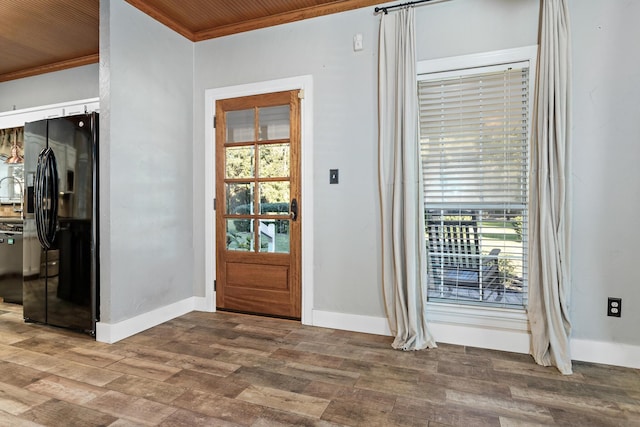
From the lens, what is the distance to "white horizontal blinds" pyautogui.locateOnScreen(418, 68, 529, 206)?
262 cm

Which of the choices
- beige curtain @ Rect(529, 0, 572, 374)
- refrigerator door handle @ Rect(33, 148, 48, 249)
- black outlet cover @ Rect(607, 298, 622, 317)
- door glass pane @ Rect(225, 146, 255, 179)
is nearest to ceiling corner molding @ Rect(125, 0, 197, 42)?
door glass pane @ Rect(225, 146, 255, 179)

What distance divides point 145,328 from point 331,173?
2.04m

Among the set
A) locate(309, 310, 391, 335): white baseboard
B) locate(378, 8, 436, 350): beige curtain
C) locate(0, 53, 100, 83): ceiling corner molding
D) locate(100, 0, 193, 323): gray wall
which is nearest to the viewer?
locate(378, 8, 436, 350): beige curtain

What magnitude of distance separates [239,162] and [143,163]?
32.7 inches

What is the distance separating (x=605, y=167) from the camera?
7.89ft

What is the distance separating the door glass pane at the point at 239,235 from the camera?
3.46 m

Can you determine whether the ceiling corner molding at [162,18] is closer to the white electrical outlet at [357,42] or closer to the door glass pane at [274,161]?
Result: the door glass pane at [274,161]

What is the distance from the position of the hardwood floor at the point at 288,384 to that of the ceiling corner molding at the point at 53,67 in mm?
3114

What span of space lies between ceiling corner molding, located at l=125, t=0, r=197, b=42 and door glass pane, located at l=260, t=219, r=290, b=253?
195cm

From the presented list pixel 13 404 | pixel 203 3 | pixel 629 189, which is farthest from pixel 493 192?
pixel 13 404

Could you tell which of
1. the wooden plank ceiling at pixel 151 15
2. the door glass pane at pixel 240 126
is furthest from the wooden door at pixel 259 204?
the wooden plank ceiling at pixel 151 15

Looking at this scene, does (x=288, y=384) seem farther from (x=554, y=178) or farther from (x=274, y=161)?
(x=554, y=178)

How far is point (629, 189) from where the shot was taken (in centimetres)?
236

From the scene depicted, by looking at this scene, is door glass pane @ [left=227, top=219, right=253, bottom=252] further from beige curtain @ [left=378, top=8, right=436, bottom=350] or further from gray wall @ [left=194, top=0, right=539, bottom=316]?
beige curtain @ [left=378, top=8, right=436, bottom=350]
